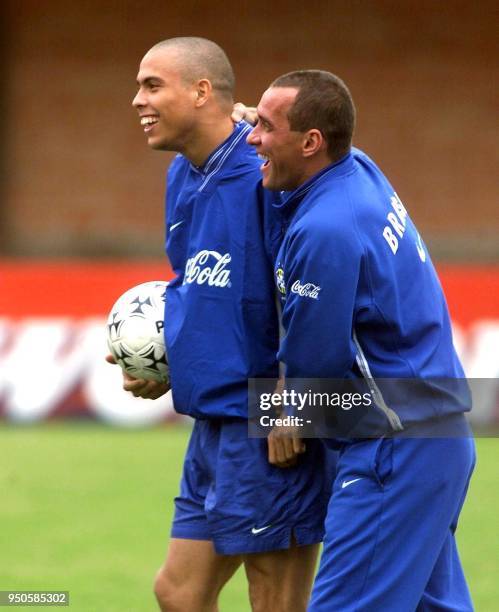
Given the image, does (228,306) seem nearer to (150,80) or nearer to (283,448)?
(283,448)

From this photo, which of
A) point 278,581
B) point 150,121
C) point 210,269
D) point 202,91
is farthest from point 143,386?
point 202,91

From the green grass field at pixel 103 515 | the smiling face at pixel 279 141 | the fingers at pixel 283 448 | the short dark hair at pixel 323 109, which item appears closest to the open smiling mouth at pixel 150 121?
the smiling face at pixel 279 141

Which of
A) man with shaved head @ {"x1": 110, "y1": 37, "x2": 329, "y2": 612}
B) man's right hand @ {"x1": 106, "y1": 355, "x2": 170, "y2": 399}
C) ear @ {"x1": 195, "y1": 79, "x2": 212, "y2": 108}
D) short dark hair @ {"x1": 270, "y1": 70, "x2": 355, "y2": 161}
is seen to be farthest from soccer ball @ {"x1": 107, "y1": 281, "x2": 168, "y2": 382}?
short dark hair @ {"x1": 270, "y1": 70, "x2": 355, "y2": 161}

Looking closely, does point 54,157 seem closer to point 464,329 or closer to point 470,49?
point 470,49

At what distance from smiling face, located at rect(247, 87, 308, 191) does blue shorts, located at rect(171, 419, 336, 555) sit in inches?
37.8

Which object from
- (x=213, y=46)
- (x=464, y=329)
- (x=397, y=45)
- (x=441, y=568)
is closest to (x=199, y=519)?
(x=441, y=568)

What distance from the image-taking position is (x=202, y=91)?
529cm

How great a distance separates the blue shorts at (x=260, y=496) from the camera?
5059 millimetres

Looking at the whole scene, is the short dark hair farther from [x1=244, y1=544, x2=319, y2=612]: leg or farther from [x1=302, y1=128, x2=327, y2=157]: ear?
[x1=244, y1=544, x2=319, y2=612]: leg

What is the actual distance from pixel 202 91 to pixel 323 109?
31.5 inches

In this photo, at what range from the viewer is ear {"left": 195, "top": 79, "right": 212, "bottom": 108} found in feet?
17.3

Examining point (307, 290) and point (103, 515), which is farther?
point (103, 515)

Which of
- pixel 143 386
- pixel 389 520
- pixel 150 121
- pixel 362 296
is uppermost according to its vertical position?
pixel 150 121

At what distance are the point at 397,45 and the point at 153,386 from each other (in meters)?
13.8
